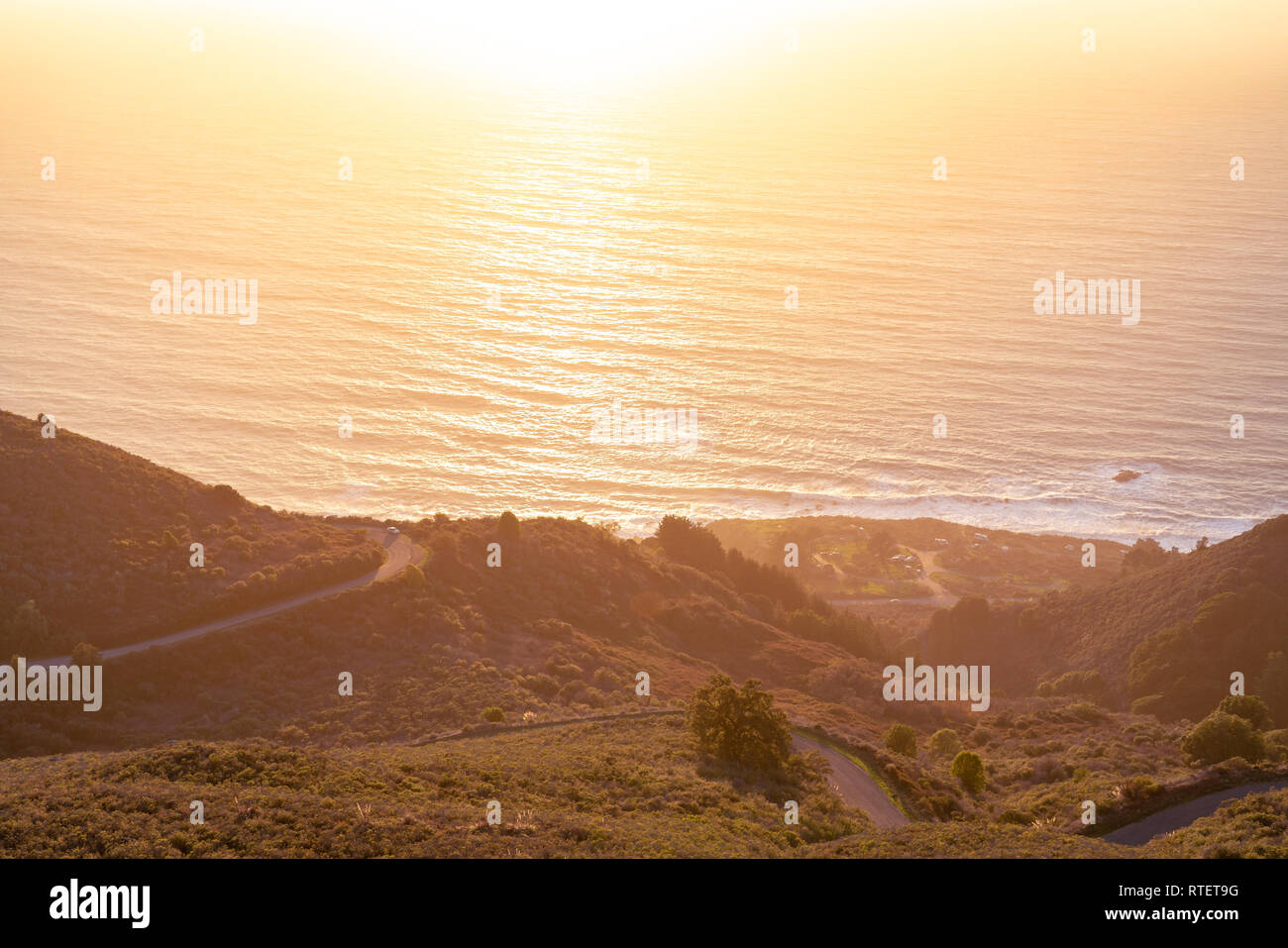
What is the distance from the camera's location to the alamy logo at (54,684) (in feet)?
131

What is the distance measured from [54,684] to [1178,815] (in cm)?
3944

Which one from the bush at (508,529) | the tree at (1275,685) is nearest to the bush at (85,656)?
the bush at (508,529)

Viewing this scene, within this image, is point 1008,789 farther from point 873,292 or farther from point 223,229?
point 223,229

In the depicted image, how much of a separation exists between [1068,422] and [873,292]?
1418 inches

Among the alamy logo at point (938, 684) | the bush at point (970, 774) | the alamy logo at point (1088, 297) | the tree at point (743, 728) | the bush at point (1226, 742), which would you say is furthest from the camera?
the alamy logo at point (1088, 297)

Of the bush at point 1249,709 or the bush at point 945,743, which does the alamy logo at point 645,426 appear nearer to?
the bush at point 945,743

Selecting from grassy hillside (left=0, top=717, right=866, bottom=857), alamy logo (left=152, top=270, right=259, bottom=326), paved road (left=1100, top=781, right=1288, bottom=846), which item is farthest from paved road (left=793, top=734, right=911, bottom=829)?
alamy logo (left=152, top=270, right=259, bottom=326)

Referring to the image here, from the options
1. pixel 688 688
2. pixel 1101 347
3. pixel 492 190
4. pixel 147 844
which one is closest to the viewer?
pixel 147 844

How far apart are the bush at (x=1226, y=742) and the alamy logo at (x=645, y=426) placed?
54.5 metres

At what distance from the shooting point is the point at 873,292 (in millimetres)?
120812

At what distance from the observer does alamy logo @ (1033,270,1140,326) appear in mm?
115125

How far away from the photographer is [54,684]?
40281 millimetres

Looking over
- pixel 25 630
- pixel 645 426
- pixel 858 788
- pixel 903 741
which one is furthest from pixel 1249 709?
pixel 645 426
